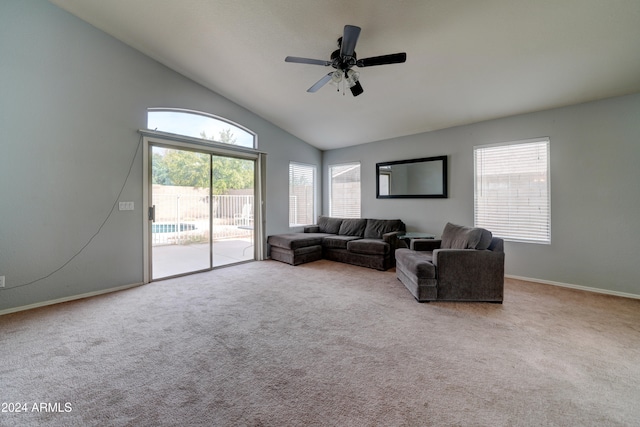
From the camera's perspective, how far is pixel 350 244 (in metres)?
5.04

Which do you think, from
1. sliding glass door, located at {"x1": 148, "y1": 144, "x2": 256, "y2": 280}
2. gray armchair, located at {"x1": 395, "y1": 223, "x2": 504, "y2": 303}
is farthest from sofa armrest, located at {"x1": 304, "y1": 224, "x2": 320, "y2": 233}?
gray armchair, located at {"x1": 395, "y1": 223, "x2": 504, "y2": 303}

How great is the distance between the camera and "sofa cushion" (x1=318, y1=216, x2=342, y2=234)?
6127 millimetres

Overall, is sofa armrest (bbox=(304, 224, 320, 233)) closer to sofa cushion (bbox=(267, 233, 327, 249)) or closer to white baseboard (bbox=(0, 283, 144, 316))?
sofa cushion (bbox=(267, 233, 327, 249))

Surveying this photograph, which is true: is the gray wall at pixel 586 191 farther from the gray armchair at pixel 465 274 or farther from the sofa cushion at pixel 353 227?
the sofa cushion at pixel 353 227

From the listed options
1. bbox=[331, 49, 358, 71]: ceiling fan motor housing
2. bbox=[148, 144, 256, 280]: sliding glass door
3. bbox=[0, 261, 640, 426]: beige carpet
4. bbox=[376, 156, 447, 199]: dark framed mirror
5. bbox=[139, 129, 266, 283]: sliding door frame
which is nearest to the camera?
bbox=[0, 261, 640, 426]: beige carpet

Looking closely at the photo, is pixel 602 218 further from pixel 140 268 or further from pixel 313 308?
pixel 140 268

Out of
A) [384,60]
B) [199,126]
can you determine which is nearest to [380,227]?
[384,60]

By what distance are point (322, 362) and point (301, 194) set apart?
488cm

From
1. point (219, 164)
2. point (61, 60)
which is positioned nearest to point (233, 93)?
point (219, 164)

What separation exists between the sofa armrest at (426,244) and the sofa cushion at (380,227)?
1.18m

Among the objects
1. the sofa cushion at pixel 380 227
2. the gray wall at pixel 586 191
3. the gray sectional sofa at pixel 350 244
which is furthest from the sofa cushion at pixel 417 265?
the gray wall at pixel 586 191

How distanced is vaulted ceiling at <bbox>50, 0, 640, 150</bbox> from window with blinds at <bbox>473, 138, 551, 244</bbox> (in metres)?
0.62

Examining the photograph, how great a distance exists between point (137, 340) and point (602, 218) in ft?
19.5

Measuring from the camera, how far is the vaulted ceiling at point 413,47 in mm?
2445
